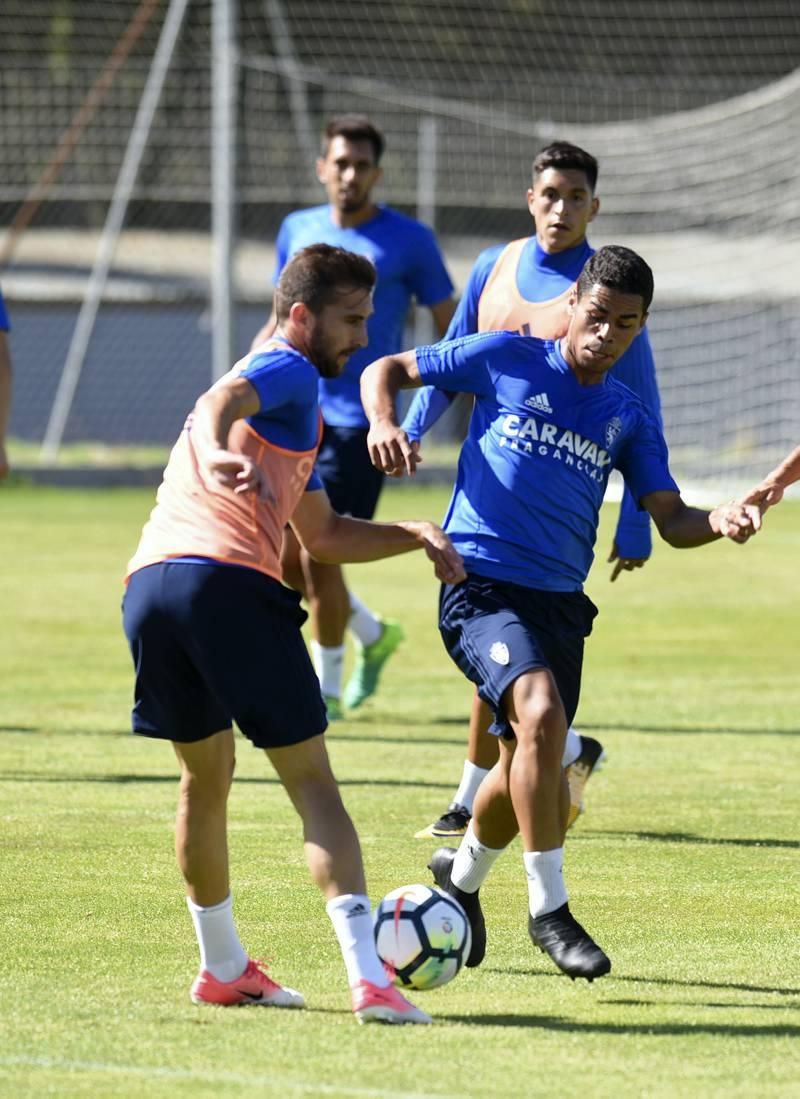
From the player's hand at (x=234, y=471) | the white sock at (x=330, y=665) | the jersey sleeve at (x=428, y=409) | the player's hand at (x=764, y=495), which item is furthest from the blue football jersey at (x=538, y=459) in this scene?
the white sock at (x=330, y=665)

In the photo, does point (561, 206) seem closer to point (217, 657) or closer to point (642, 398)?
point (642, 398)

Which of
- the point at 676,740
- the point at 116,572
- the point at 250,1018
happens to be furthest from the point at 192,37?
the point at 250,1018

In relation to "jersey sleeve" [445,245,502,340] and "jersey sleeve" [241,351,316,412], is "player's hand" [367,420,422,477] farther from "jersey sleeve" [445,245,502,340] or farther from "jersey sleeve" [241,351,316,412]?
"jersey sleeve" [445,245,502,340]

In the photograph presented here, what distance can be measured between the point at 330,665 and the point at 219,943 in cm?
504

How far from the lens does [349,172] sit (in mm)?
9883

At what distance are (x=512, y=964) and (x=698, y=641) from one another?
772cm

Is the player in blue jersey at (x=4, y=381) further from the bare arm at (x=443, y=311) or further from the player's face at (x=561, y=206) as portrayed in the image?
the player's face at (x=561, y=206)

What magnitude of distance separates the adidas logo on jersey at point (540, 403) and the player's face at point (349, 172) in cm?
404

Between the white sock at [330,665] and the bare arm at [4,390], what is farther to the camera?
the white sock at [330,665]

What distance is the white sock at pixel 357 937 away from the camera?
495cm

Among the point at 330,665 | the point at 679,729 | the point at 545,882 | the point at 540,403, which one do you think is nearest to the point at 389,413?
the point at 540,403

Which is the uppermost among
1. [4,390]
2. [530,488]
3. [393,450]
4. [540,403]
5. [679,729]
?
[540,403]

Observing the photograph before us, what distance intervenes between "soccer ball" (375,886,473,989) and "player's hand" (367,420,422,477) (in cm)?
123

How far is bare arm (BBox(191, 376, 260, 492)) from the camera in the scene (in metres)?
4.85
